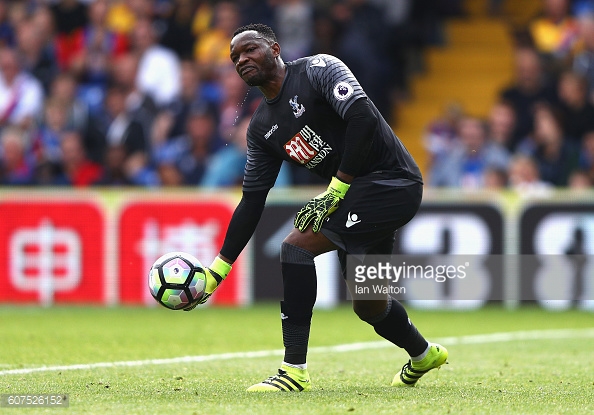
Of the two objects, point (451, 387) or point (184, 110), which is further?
point (184, 110)

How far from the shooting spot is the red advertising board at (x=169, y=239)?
14125mm

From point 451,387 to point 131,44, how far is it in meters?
11.6

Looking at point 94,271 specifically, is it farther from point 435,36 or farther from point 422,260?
point 435,36

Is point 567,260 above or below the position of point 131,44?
below

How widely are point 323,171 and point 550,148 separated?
312 inches

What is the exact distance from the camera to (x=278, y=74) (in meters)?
6.81

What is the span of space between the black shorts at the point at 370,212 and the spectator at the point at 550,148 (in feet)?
25.7

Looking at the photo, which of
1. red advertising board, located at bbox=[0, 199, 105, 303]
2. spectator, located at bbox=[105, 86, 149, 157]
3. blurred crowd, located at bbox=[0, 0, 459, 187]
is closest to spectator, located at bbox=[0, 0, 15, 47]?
blurred crowd, located at bbox=[0, 0, 459, 187]

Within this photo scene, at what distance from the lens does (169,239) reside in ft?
46.4

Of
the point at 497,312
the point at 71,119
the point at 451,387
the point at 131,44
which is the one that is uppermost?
the point at 131,44

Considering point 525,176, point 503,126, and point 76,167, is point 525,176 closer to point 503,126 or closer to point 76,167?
point 503,126

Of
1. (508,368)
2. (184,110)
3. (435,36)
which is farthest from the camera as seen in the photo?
(435,36)

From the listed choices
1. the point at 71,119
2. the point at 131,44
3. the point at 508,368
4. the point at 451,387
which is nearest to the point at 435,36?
the point at 131,44

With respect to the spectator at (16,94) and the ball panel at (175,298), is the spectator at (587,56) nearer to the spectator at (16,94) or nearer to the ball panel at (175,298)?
the spectator at (16,94)
